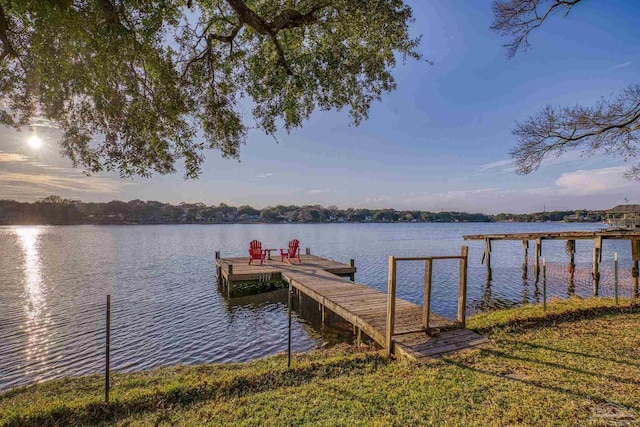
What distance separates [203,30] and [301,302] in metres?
9.96

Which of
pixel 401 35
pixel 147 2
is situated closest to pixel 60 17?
pixel 147 2

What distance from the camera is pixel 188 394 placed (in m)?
4.82

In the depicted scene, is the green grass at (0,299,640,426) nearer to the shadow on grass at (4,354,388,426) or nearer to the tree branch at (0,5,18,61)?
the shadow on grass at (4,354,388,426)

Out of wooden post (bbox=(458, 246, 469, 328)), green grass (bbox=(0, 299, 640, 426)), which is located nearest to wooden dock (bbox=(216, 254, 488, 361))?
wooden post (bbox=(458, 246, 469, 328))

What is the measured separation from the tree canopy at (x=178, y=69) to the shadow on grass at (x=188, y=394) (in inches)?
169

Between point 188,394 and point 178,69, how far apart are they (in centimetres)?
639

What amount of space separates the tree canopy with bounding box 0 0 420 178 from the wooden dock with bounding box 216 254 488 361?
13.7 ft

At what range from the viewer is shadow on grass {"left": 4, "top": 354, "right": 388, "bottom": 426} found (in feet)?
14.0

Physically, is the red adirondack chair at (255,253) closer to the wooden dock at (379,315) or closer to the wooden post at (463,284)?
the wooden dock at (379,315)

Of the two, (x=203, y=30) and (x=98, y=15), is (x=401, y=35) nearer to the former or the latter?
(x=203, y=30)

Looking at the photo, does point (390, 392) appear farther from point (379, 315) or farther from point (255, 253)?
point (255, 253)

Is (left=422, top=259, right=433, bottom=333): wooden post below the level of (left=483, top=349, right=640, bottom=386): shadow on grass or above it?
above

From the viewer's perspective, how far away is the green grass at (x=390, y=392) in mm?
3805

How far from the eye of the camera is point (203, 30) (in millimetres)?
7523
